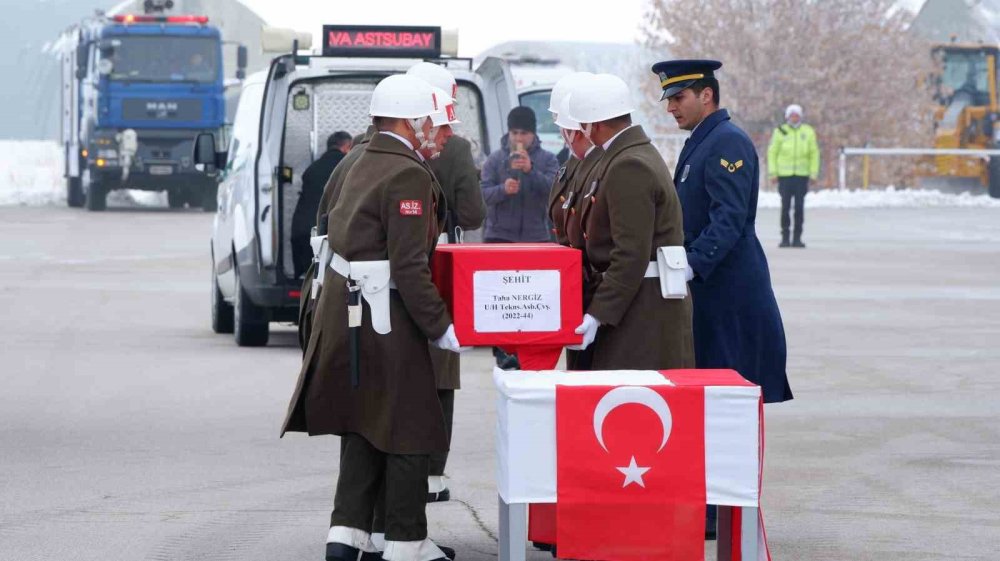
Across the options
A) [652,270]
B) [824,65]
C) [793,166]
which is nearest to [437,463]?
[652,270]

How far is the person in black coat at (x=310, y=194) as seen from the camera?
42.1ft

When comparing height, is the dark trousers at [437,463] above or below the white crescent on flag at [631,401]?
below

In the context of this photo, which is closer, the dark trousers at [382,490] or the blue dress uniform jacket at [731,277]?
the dark trousers at [382,490]

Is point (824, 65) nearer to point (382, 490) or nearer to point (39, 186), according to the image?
point (39, 186)

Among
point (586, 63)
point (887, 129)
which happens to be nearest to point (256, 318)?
point (887, 129)

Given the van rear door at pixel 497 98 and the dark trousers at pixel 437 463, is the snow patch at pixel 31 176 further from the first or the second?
the dark trousers at pixel 437 463

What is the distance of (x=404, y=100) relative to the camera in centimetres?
647

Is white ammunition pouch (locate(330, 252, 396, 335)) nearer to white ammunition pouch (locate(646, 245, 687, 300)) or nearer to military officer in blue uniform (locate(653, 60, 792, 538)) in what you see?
white ammunition pouch (locate(646, 245, 687, 300))

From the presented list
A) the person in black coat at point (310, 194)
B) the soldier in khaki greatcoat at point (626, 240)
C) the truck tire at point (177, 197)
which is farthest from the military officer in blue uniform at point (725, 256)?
the truck tire at point (177, 197)

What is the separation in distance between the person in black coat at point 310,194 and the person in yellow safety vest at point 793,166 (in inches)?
545

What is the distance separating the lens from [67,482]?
27.8 feet

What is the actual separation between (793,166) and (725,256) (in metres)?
19.8

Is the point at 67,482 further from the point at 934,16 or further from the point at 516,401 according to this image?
the point at 934,16

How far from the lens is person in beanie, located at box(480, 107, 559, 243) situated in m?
13.3
